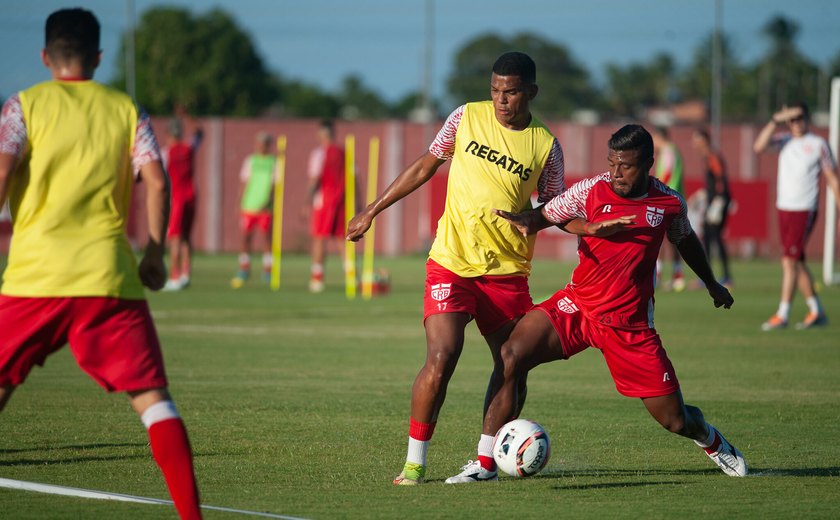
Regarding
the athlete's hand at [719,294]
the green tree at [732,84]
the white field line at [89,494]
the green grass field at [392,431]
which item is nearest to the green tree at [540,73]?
the green tree at [732,84]

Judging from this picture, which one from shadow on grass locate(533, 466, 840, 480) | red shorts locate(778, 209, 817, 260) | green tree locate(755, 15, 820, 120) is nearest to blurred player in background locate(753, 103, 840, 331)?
red shorts locate(778, 209, 817, 260)

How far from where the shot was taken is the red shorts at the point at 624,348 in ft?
23.1

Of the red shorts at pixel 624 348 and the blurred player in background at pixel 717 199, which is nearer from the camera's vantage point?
the red shorts at pixel 624 348

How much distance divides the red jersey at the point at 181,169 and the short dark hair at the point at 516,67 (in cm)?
1436

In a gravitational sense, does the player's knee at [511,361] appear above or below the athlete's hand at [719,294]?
below

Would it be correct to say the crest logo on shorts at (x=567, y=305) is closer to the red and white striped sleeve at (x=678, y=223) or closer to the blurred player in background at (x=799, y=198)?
the red and white striped sleeve at (x=678, y=223)

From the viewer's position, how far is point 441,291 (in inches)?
281

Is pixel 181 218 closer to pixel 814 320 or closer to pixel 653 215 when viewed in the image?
pixel 814 320

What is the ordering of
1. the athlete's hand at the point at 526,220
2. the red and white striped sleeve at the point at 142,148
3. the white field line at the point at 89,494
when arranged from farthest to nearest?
the athlete's hand at the point at 526,220, the white field line at the point at 89,494, the red and white striped sleeve at the point at 142,148

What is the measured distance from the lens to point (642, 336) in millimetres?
7113

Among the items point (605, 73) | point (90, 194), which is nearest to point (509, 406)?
point (90, 194)

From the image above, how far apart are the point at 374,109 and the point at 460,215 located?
111 metres

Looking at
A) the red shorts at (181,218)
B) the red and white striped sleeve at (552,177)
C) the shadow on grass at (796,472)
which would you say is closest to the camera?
the shadow on grass at (796,472)

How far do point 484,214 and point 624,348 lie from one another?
111 centimetres
